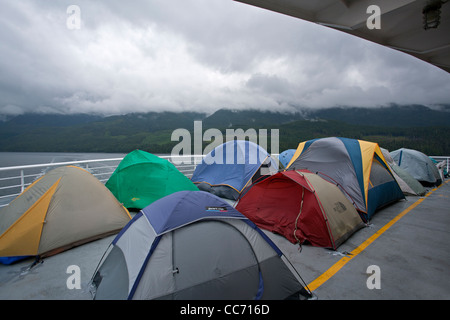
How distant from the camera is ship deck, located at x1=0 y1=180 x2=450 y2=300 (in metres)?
2.42

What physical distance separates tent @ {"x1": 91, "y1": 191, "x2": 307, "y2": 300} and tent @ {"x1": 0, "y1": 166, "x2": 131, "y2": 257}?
127cm

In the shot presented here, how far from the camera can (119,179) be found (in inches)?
207

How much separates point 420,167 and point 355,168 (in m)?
6.66

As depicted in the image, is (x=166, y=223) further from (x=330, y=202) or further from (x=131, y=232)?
(x=330, y=202)

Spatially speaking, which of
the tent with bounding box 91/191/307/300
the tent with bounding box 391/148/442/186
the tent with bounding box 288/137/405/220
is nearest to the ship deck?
the tent with bounding box 91/191/307/300

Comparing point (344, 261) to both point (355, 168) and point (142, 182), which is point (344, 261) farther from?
point (142, 182)

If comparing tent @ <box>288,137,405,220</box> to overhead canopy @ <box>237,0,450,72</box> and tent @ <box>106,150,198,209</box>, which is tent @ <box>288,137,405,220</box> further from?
tent @ <box>106,150,198,209</box>

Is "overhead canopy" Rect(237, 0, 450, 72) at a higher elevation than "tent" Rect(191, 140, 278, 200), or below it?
higher

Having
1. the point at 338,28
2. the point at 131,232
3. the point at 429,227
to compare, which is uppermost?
the point at 338,28

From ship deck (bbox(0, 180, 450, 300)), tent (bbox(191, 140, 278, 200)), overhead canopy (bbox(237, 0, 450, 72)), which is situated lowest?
ship deck (bbox(0, 180, 450, 300))

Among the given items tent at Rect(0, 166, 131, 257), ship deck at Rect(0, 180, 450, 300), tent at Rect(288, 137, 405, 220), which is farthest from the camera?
tent at Rect(288, 137, 405, 220)

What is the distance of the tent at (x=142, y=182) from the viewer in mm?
5137
